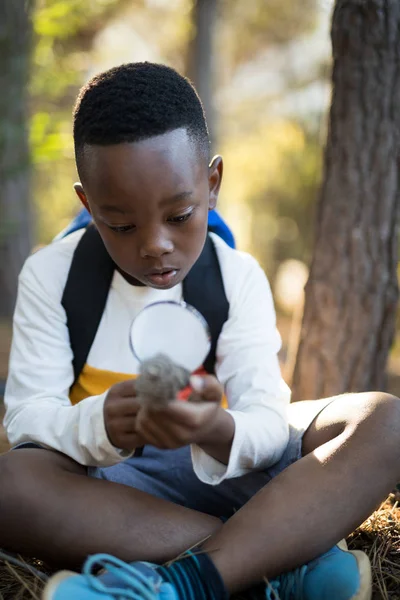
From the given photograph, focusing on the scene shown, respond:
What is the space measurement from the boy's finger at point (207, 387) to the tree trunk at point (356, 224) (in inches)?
54.4

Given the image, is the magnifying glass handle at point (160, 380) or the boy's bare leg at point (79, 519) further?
the boy's bare leg at point (79, 519)

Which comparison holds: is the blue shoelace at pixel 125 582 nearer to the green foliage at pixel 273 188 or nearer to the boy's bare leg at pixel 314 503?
the boy's bare leg at pixel 314 503

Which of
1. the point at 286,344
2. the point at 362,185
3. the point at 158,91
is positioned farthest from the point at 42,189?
the point at 158,91

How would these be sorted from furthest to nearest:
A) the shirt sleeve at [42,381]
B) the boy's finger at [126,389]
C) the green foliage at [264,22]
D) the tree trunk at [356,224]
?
the green foliage at [264,22] → the tree trunk at [356,224] → the shirt sleeve at [42,381] → the boy's finger at [126,389]

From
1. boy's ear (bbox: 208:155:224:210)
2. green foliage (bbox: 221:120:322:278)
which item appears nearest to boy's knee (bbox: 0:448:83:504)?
boy's ear (bbox: 208:155:224:210)

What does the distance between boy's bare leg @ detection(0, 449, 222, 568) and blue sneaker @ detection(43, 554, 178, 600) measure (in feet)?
0.38

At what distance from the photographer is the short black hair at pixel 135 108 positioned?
1.66 meters

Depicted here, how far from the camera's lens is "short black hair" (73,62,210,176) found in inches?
65.4

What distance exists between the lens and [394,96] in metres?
2.65

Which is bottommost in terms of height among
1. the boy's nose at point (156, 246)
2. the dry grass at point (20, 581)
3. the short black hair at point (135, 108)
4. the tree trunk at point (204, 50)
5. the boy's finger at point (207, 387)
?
the dry grass at point (20, 581)

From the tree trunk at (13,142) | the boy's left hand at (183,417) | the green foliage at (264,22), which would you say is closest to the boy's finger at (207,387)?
the boy's left hand at (183,417)

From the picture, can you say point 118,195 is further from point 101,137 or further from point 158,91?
point 158,91

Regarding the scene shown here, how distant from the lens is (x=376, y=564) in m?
1.83

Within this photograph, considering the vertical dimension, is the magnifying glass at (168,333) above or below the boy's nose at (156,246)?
below
